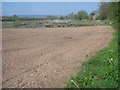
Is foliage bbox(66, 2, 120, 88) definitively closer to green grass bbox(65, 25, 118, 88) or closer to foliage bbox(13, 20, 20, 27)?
green grass bbox(65, 25, 118, 88)

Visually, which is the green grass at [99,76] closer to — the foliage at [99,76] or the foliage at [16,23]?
the foliage at [99,76]

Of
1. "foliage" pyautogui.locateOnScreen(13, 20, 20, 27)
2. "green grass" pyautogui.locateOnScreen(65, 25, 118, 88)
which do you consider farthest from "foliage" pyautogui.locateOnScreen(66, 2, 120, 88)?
"foliage" pyautogui.locateOnScreen(13, 20, 20, 27)

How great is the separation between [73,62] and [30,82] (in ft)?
7.14

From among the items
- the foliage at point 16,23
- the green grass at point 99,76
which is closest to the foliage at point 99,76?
the green grass at point 99,76

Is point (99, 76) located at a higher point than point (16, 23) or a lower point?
lower

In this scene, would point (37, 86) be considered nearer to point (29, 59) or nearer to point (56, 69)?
point (56, 69)

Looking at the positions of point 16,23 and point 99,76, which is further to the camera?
point 16,23

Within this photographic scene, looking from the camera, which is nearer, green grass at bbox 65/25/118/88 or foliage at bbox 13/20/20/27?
green grass at bbox 65/25/118/88

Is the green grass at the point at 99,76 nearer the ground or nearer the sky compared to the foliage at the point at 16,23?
nearer the ground

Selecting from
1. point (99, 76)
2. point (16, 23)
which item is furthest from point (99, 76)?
point (16, 23)

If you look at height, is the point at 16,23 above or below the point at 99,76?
above

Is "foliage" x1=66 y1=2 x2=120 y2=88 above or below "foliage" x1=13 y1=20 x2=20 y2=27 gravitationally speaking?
below

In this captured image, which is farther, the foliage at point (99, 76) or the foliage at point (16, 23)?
the foliage at point (16, 23)

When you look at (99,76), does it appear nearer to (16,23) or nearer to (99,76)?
(99,76)
